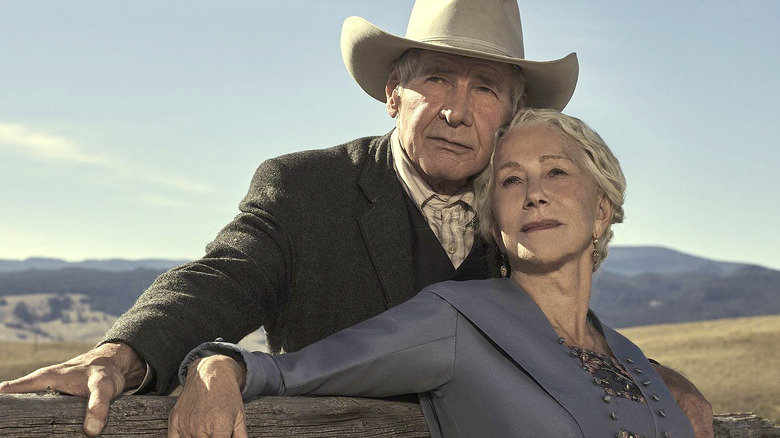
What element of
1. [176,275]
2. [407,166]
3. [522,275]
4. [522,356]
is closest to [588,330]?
[522,275]

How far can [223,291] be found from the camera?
2.81 metres

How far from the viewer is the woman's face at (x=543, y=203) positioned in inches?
109

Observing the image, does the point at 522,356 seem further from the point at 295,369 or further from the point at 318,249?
the point at 318,249

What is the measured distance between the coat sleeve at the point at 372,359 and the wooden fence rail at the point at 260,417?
0.13ft

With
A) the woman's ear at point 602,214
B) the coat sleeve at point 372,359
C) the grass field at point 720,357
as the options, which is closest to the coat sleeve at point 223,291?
the coat sleeve at point 372,359

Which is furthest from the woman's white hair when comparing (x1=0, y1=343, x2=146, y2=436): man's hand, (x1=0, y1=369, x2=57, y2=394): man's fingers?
(x1=0, y1=369, x2=57, y2=394): man's fingers

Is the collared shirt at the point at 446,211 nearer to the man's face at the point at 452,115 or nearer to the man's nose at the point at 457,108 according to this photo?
the man's face at the point at 452,115

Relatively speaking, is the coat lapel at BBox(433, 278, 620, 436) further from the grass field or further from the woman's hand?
the grass field

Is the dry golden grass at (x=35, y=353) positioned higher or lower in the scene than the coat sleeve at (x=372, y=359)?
lower

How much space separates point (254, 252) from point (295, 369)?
31.0 inches

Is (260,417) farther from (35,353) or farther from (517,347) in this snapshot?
(35,353)

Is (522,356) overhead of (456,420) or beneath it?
overhead

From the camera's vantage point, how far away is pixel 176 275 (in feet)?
9.04

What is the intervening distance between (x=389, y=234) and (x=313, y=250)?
29cm
